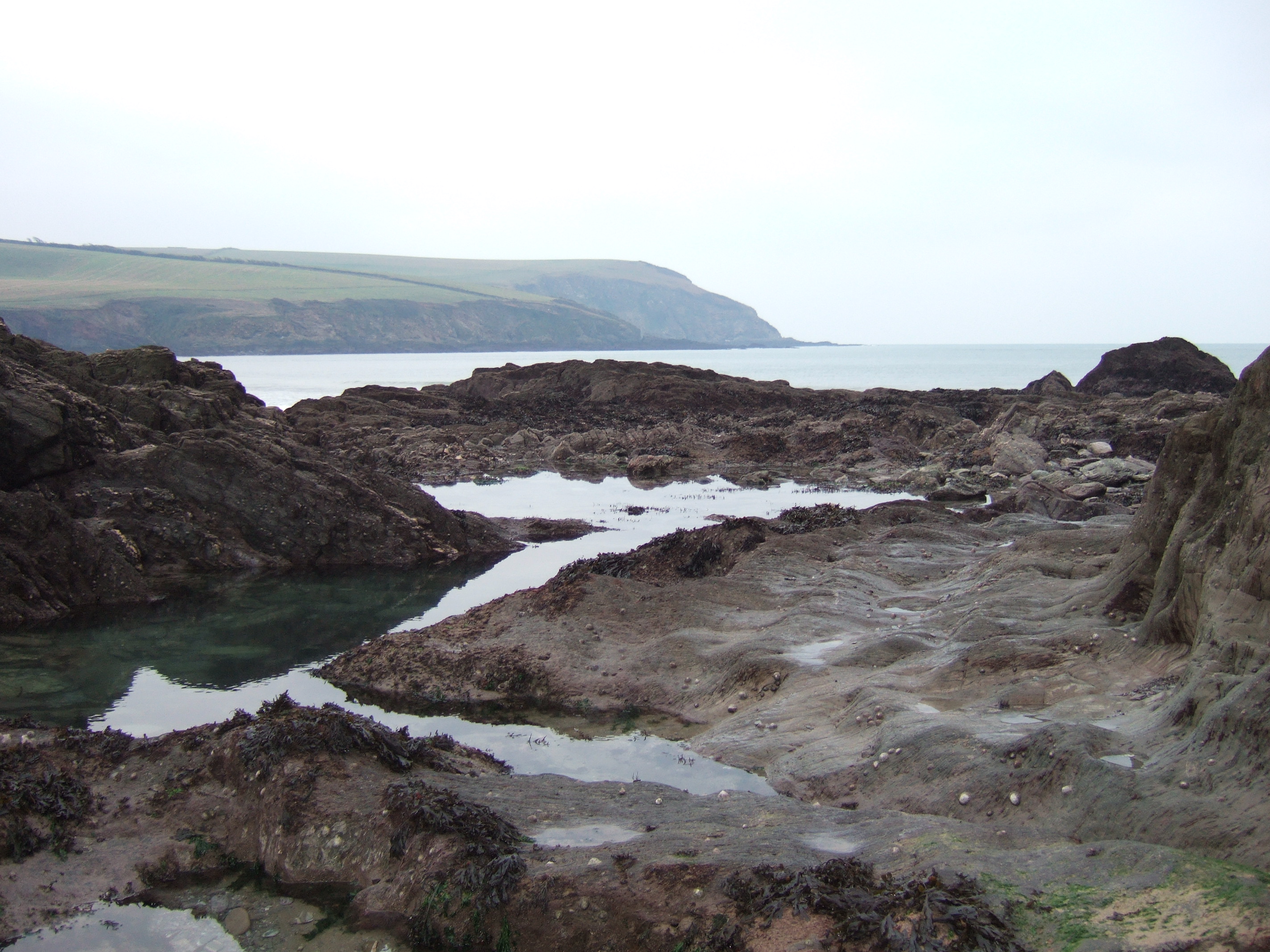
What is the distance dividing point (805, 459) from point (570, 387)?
67.9ft

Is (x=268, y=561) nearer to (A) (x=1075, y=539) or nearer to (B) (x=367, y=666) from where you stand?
(B) (x=367, y=666)

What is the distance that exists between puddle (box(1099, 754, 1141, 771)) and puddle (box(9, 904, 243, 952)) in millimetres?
5463

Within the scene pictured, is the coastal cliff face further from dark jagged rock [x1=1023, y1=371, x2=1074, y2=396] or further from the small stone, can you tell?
dark jagged rock [x1=1023, y1=371, x2=1074, y2=396]

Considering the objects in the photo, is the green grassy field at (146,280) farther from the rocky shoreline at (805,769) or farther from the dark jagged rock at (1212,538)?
the dark jagged rock at (1212,538)

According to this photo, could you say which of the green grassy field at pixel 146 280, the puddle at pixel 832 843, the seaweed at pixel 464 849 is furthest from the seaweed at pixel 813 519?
the green grassy field at pixel 146 280

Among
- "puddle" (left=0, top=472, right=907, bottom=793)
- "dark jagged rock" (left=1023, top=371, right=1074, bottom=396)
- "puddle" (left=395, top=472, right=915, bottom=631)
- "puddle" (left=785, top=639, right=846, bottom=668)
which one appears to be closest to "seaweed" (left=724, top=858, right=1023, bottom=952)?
"puddle" (left=0, top=472, right=907, bottom=793)

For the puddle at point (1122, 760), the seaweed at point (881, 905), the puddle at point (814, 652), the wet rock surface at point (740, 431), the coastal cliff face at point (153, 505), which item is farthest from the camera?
the wet rock surface at point (740, 431)

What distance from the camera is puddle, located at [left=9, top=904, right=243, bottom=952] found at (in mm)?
5434

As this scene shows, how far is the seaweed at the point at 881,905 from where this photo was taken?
4.27 m

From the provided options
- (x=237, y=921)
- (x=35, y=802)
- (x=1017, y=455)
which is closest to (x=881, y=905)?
(x=237, y=921)

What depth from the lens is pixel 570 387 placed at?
50.0 meters

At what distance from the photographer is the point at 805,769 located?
7.72 m

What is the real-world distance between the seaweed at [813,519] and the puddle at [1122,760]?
9.81m

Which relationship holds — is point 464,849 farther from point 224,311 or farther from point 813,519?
point 224,311
